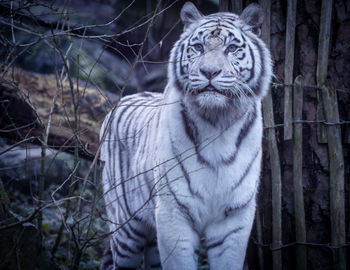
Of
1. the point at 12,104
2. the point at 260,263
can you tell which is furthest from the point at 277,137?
the point at 12,104

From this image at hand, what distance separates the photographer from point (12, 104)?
129 inches

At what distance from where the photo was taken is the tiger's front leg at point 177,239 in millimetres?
2092

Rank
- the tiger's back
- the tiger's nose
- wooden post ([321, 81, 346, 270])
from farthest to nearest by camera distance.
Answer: the tiger's back, wooden post ([321, 81, 346, 270]), the tiger's nose

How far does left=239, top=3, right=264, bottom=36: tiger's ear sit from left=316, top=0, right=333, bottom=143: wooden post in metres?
0.43

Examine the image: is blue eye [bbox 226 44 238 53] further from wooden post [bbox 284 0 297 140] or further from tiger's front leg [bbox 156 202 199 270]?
tiger's front leg [bbox 156 202 199 270]

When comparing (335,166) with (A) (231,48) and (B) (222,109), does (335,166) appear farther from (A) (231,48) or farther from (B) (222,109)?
(A) (231,48)

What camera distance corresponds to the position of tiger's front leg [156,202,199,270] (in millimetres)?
2092

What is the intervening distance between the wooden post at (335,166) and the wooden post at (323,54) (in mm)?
31

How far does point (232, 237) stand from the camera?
213 centimetres

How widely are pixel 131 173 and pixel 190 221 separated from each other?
786mm

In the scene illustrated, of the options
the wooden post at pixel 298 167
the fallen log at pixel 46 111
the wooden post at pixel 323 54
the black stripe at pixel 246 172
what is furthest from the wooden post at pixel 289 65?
the fallen log at pixel 46 111

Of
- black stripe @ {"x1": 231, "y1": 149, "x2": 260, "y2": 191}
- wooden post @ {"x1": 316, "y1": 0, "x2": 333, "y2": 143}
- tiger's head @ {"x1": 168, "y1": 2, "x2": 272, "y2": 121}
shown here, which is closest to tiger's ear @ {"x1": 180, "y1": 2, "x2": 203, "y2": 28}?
tiger's head @ {"x1": 168, "y1": 2, "x2": 272, "y2": 121}

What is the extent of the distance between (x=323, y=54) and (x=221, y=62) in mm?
793

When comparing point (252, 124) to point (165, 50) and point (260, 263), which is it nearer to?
point (260, 263)
